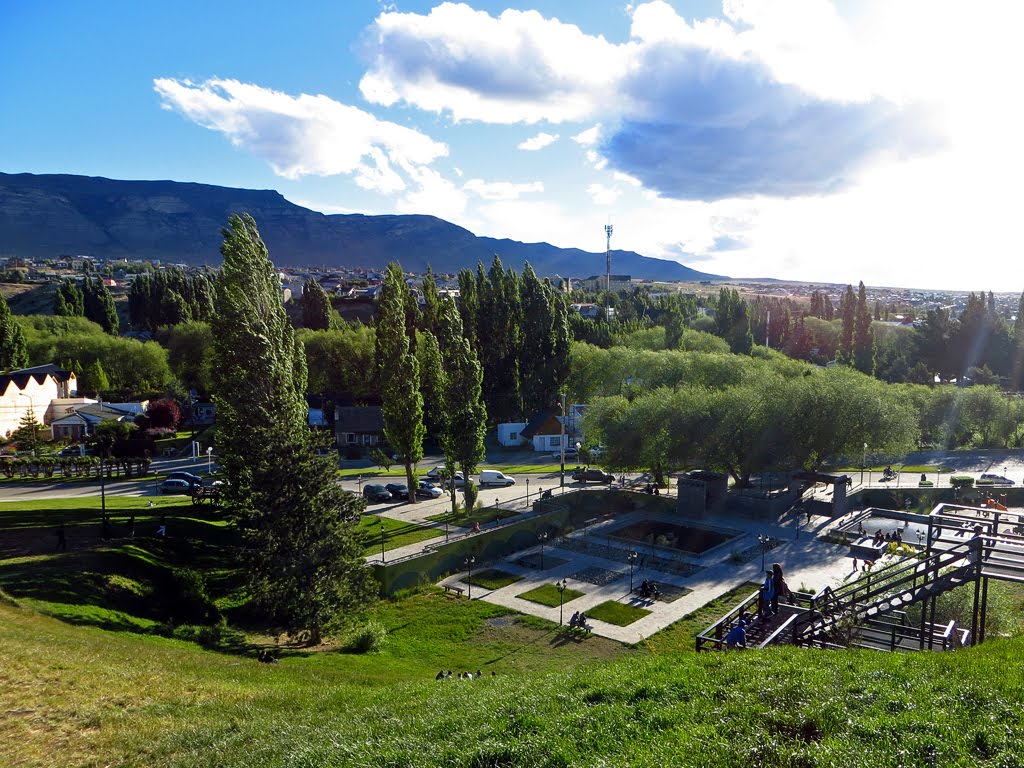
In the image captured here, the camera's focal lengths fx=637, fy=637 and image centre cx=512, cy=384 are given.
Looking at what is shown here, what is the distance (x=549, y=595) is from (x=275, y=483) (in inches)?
488

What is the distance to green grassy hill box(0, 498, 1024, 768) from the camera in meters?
7.88

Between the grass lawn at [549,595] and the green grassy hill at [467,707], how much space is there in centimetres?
639

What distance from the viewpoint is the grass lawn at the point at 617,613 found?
80.0 ft

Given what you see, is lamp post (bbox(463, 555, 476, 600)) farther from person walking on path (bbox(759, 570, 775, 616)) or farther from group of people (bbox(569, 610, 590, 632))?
person walking on path (bbox(759, 570, 775, 616))

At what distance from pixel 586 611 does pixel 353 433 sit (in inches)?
1475

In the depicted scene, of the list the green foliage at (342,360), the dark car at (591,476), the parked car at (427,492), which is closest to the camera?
the parked car at (427,492)

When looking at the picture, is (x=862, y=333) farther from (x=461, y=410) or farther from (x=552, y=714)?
(x=552, y=714)

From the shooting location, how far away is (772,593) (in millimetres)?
14656

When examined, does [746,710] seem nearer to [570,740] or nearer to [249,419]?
[570,740]

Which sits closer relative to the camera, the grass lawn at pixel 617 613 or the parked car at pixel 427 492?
the grass lawn at pixel 617 613

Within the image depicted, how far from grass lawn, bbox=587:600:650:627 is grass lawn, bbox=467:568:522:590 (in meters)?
4.84

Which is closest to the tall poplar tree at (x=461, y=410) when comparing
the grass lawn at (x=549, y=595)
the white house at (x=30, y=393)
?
the grass lawn at (x=549, y=595)

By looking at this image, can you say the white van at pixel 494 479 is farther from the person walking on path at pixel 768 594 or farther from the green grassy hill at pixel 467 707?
the person walking on path at pixel 768 594

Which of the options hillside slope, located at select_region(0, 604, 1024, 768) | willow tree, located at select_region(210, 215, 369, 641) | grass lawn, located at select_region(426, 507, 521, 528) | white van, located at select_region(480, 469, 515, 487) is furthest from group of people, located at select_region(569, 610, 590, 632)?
white van, located at select_region(480, 469, 515, 487)
